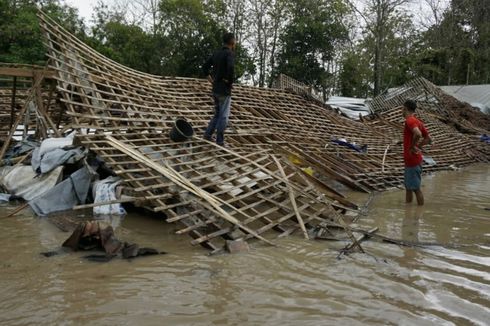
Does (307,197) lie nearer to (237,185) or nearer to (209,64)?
(237,185)

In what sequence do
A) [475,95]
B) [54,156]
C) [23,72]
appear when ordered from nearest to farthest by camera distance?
[54,156], [23,72], [475,95]

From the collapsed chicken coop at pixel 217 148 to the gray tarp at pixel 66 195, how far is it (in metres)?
0.42

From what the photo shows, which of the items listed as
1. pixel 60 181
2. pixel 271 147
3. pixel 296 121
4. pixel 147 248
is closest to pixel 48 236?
pixel 147 248

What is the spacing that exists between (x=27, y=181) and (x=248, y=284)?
13.2 ft

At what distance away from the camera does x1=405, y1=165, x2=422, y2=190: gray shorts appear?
5.86 m

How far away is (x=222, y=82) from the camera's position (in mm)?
6180

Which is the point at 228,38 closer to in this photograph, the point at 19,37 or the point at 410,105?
the point at 410,105

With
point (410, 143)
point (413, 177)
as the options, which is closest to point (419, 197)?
point (413, 177)

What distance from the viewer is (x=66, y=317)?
2.60 metres

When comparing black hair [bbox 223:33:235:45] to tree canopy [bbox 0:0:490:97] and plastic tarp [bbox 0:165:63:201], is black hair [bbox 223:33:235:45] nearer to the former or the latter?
plastic tarp [bbox 0:165:63:201]

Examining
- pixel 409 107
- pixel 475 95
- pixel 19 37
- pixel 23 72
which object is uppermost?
pixel 19 37

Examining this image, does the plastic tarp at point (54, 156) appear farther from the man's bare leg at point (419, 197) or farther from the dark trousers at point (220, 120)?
the man's bare leg at point (419, 197)

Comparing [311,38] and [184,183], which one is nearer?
[184,183]

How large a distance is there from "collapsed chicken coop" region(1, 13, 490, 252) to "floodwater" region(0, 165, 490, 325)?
400mm
